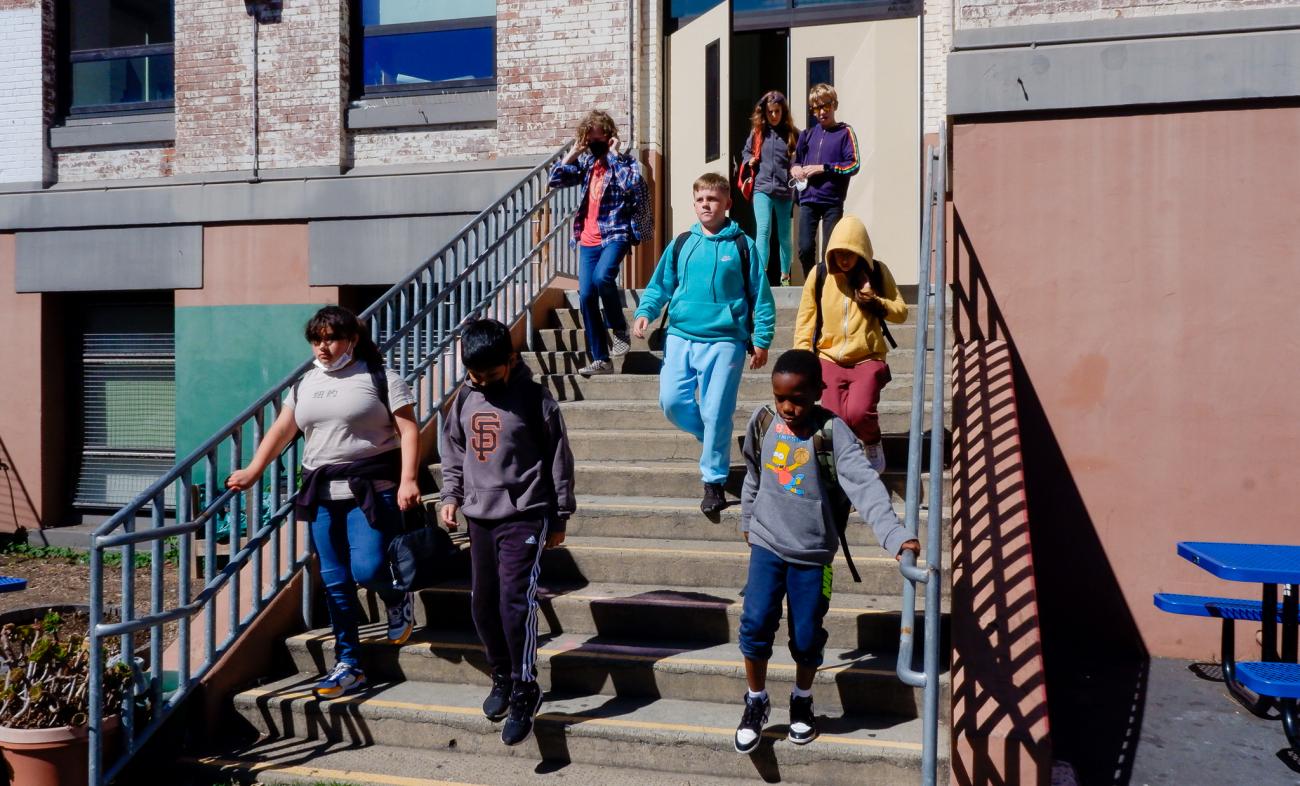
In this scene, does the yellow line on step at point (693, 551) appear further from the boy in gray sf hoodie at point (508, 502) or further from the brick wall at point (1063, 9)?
the brick wall at point (1063, 9)

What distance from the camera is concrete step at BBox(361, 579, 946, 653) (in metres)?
4.75

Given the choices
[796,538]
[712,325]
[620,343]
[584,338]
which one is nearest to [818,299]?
[712,325]

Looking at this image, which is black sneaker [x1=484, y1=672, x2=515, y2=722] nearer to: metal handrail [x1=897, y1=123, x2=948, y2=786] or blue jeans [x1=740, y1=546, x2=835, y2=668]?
blue jeans [x1=740, y1=546, x2=835, y2=668]

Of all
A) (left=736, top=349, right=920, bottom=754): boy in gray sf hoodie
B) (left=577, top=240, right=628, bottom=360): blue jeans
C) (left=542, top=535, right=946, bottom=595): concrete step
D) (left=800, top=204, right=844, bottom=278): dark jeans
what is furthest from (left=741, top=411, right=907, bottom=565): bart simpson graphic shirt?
(left=800, top=204, right=844, bottom=278): dark jeans

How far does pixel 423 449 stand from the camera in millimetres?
6320

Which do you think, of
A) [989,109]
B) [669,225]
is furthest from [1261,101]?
[669,225]

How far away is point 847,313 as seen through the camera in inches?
210

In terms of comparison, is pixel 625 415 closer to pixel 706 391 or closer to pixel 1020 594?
pixel 706 391

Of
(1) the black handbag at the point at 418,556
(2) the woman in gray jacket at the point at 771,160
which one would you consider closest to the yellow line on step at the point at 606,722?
(1) the black handbag at the point at 418,556

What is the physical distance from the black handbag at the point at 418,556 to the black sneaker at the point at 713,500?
1.38 metres

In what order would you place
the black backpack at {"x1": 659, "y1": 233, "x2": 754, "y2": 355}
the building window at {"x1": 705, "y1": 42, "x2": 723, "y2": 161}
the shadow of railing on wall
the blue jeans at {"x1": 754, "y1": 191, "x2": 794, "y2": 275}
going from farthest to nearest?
the building window at {"x1": 705, "y1": 42, "x2": 723, "y2": 161} < the blue jeans at {"x1": 754, "y1": 191, "x2": 794, "y2": 275} < the black backpack at {"x1": 659, "y1": 233, "x2": 754, "y2": 355} < the shadow of railing on wall

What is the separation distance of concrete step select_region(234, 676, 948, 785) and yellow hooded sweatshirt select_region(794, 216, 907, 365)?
5.73ft

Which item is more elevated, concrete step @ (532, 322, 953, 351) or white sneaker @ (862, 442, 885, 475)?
concrete step @ (532, 322, 953, 351)

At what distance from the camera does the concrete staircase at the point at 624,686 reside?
4211 millimetres
